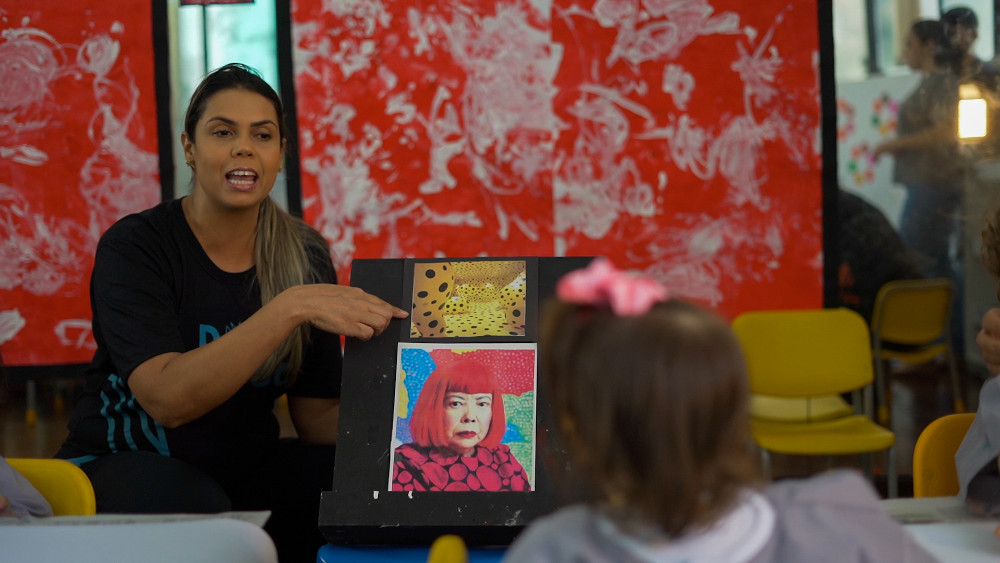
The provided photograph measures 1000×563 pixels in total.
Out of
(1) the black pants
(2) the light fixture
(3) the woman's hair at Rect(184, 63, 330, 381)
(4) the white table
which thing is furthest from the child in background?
(2) the light fixture

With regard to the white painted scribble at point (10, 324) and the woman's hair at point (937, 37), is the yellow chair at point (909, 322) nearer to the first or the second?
the woman's hair at point (937, 37)

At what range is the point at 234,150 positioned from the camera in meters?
1.82

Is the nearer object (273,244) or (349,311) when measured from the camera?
(349,311)

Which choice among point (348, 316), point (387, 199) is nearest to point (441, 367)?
point (348, 316)

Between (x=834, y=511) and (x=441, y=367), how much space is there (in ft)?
2.27

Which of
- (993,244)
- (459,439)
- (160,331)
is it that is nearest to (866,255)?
(993,244)

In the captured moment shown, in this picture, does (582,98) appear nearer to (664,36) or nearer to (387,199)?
(664,36)

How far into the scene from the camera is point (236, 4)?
120 inches

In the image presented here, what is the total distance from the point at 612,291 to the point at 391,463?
2.20 feet

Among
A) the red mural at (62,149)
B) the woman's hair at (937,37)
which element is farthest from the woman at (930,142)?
the red mural at (62,149)

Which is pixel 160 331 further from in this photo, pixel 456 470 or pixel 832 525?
pixel 832 525

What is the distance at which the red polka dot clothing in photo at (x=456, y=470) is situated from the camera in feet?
4.33

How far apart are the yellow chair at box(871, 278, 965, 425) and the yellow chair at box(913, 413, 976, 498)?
5.30 ft

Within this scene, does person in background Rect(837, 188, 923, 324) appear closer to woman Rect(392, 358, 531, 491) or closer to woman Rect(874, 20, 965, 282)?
woman Rect(874, 20, 965, 282)
